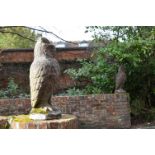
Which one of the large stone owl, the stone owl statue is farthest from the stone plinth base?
the stone owl statue

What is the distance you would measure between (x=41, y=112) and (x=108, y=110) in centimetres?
434

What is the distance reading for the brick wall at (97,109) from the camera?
8.75 meters

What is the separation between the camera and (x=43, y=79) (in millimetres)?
4781

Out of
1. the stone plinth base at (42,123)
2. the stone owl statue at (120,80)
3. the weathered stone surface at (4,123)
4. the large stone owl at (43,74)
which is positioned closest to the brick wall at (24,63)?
the stone owl statue at (120,80)

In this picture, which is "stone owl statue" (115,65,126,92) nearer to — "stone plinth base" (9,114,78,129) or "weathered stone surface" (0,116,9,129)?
"weathered stone surface" (0,116,9,129)

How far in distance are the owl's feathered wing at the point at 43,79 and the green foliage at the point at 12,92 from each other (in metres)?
5.42

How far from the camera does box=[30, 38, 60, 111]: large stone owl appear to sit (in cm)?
479

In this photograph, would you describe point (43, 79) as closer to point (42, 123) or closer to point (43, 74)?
point (43, 74)

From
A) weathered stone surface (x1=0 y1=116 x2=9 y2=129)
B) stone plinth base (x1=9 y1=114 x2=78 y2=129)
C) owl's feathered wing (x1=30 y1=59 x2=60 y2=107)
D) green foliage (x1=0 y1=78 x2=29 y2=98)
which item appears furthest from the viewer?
green foliage (x1=0 y1=78 x2=29 y2=98)

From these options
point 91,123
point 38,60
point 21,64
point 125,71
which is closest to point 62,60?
point 21,64

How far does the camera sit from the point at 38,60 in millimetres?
4863

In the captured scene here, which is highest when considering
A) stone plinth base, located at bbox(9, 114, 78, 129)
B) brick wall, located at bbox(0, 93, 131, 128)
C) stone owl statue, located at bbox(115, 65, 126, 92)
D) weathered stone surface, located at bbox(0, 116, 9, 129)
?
stone owl statue, located at bbox(115, 65, 126, 92)

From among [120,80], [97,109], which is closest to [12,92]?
[97,109]

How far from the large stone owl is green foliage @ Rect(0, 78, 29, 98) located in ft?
17.8
